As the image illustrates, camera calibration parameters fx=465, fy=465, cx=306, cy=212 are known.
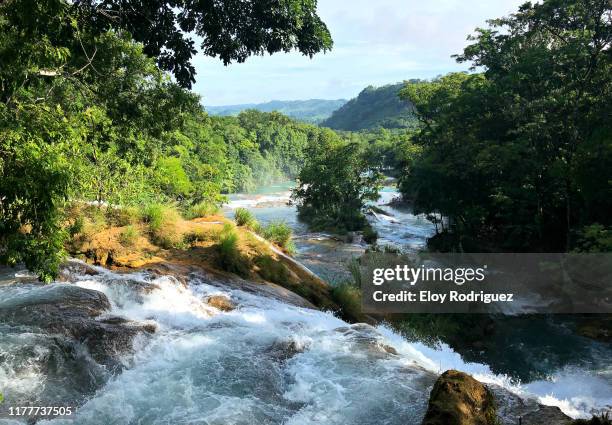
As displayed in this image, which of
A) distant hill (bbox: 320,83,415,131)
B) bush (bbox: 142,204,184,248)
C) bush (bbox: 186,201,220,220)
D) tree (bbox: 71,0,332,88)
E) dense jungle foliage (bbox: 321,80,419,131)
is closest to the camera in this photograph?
tree (bbox: 71,0,332,88)

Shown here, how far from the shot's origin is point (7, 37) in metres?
4.44

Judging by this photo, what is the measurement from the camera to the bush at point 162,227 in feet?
35.9

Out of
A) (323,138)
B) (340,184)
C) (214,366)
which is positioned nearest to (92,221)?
(214,366)

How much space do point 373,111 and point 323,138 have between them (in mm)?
123625

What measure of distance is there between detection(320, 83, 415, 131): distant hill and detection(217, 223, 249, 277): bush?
4454 inches

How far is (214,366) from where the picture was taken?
597 cm

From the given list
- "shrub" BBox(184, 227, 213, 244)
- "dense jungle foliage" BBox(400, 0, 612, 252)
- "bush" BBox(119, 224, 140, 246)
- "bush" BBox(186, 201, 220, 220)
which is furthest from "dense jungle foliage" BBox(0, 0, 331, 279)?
"dense jungle foliage" BBox(400, 0, 612, 252)

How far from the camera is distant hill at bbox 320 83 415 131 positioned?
13215 cm

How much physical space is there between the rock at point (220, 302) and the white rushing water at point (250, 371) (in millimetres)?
150

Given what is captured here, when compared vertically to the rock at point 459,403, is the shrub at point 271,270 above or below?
below

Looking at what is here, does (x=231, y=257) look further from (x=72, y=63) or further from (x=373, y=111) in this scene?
(x=373, y=111)

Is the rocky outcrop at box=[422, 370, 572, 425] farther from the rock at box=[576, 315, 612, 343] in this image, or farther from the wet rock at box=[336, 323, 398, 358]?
the rock at box=[576, 315, 612, 343]

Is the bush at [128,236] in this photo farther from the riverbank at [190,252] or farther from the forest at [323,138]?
the forest at [323,138]

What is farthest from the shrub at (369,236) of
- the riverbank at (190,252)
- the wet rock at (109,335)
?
the wet rock at (109,335)
